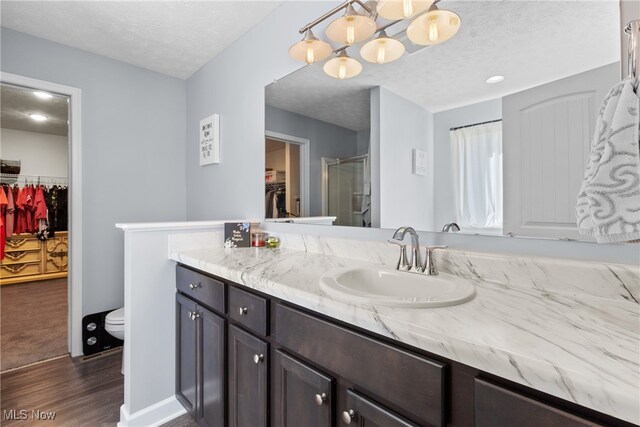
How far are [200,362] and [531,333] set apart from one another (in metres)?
1.43

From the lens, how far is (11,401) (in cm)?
178

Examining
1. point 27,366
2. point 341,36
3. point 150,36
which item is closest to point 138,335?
point 27,366

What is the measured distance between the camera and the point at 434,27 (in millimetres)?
1188

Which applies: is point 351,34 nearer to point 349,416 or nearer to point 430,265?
point 430,265

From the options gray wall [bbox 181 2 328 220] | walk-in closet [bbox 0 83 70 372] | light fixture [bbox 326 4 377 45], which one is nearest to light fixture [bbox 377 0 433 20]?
light fixture [bbox 326 4 377 45]

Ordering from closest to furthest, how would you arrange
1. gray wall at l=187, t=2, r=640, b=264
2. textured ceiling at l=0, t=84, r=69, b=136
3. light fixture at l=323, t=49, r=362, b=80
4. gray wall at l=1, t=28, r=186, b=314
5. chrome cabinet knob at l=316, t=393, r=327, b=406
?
chrome cabinet knob at l=316, t=393, r=327, b=406 → light fixture at l=323, t=49, r=362, b=80 → gray wall at l=187, t=2, r=640, b=264 → gray wall at l=1, t=28, r=186, b=314 → textured ceiling at l=0, t=84, r=69, b=136

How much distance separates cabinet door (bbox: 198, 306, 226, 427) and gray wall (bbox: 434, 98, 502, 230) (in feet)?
3.45

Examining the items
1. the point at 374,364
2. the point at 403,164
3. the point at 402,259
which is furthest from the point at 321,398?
the point at 403,164

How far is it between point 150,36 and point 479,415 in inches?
113

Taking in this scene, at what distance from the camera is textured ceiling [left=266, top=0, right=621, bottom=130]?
0.91 meters

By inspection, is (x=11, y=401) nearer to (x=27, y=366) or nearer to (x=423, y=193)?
(x=27, y=366)

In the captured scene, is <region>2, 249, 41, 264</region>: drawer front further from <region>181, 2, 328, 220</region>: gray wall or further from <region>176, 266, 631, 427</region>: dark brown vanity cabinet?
<region>176, 266, 631, 427</region>: dark brown vanity cabinet

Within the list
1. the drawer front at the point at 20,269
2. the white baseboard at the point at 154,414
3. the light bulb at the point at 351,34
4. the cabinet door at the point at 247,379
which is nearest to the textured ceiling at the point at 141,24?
the light bulb at the point at 351,34

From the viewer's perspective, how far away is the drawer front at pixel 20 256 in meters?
4.35
